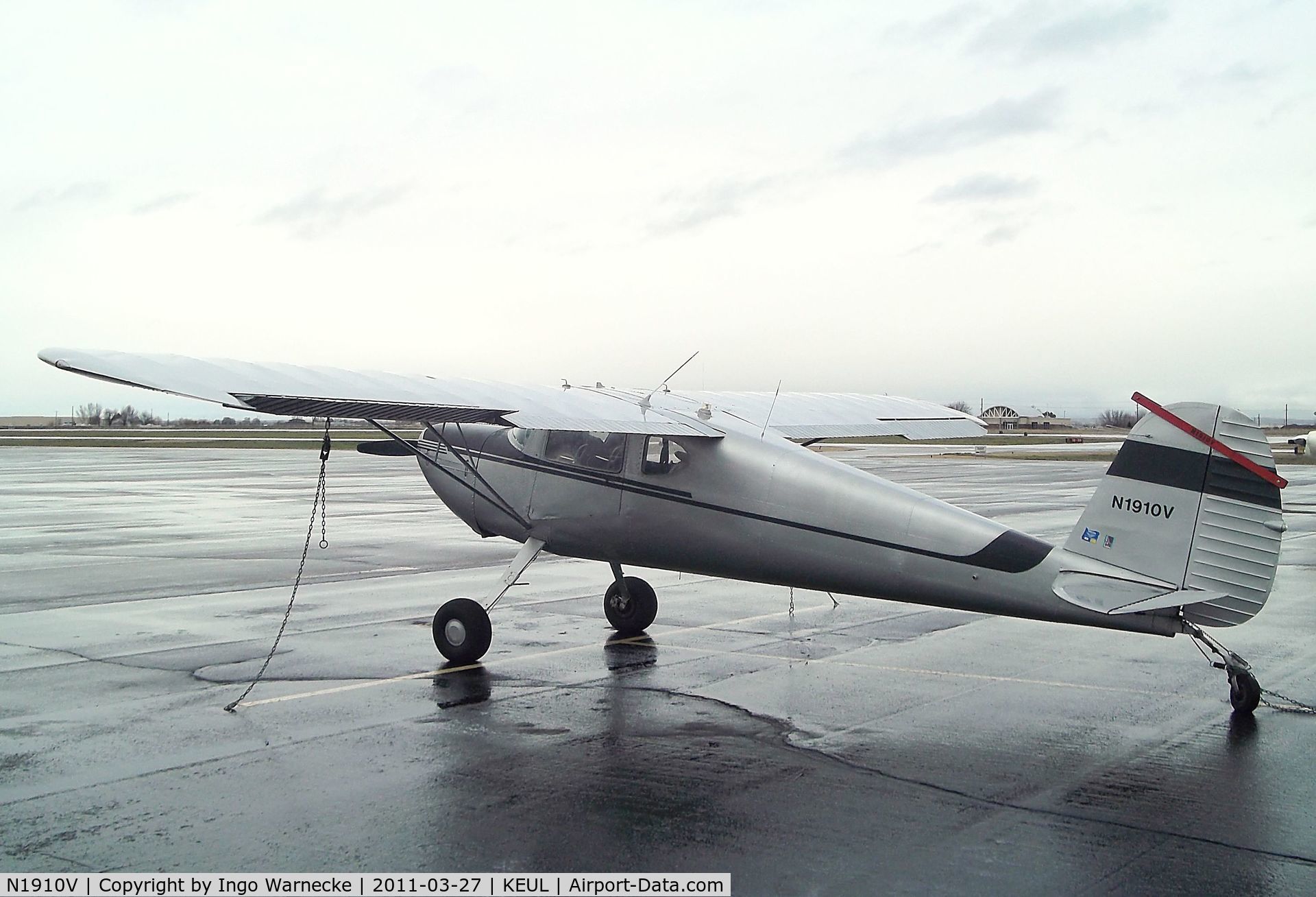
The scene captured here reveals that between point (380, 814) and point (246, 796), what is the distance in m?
0.89

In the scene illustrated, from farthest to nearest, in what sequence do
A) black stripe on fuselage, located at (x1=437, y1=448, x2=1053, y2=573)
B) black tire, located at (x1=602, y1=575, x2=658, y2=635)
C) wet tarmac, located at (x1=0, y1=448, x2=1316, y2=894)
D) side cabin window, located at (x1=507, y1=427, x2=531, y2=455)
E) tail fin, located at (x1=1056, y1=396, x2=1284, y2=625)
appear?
black tire, located at (x1=602, y1=575, x2=658, y2=635) → side cabin window, located at (x1=507, y1=427, x2=531, y2=455) → black stripe on fuselage, located at (x1=437, y1=448, x2=1053, y2=573) → tail fin, located at (x1=1056, y1=396, x2=1284, y2=625) → wet tarmac, located at (x1=0, y1=448, x2=1316, y2=894)

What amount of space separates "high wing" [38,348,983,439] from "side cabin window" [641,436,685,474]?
0.67ft

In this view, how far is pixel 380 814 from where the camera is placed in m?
6.06

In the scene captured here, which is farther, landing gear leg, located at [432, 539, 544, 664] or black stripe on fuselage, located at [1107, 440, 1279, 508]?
landing gear leg, located at [432, 539, 544, 664]

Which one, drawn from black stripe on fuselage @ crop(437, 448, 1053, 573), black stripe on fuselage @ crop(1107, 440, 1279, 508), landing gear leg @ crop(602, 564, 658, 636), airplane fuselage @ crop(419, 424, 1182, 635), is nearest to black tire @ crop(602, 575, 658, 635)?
landing gear leg @ crop(602, 564, 658, 636)

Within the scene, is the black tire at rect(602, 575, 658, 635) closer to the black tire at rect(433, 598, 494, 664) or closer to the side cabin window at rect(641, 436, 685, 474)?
the black tire at rect(433, 598, 494, 664)

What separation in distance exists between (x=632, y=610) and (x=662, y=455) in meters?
2.26

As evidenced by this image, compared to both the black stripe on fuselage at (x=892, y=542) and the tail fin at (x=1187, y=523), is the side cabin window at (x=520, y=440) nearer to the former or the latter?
the black stripe on fuselage at (x=892, y=542)

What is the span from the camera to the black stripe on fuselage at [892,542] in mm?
7957

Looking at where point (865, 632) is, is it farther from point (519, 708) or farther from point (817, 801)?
point (817, 801)

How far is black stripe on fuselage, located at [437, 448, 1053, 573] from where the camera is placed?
796 cm

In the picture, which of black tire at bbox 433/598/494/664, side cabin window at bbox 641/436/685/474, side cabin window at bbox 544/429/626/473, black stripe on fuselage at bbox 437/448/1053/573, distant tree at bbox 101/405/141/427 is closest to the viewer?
black stripe on fuselage at bbox 437/448/1053/573

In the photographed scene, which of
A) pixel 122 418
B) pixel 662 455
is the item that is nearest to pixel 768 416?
pixel 662 455

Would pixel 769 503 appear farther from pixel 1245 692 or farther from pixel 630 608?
pixel 1245 692
